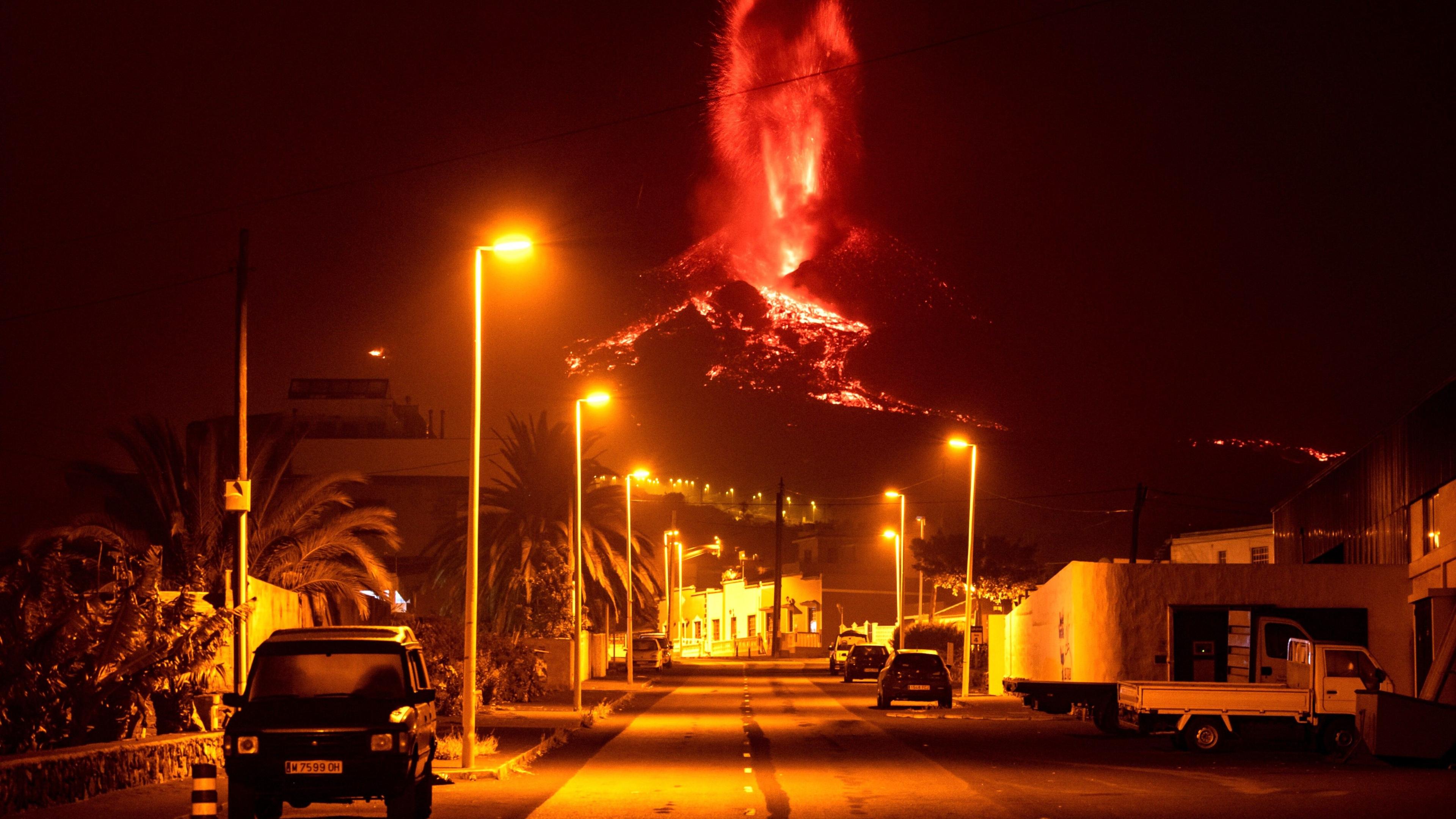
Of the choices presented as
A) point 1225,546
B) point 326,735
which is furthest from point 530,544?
point 1225,546

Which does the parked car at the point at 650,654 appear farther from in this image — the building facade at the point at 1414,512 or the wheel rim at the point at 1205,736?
the wheel rim at the point at 1205,736

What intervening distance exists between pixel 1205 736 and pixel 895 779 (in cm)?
831

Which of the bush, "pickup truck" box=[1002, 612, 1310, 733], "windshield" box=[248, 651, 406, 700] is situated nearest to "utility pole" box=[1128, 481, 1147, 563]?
the bush

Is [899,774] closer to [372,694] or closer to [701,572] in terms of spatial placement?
[372,694]

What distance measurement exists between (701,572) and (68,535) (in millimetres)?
103066

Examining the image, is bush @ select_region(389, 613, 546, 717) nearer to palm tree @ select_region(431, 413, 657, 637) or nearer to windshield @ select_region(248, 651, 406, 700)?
palm tree @ select_region(431, 413, 657, 637)

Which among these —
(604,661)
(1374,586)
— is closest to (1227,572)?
(1374,586)

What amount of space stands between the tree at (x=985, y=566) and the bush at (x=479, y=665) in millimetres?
42260

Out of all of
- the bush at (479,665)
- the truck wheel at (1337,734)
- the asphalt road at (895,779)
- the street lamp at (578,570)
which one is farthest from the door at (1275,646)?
the bush at (479,665)

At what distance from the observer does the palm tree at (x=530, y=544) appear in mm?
44312

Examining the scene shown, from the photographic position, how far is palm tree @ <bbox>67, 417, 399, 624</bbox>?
97.4ft

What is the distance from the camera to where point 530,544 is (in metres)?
44.2

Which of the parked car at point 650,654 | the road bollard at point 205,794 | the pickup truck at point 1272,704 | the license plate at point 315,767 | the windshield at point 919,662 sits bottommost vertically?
the parked car at point 650,654

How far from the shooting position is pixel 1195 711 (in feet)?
78.3
